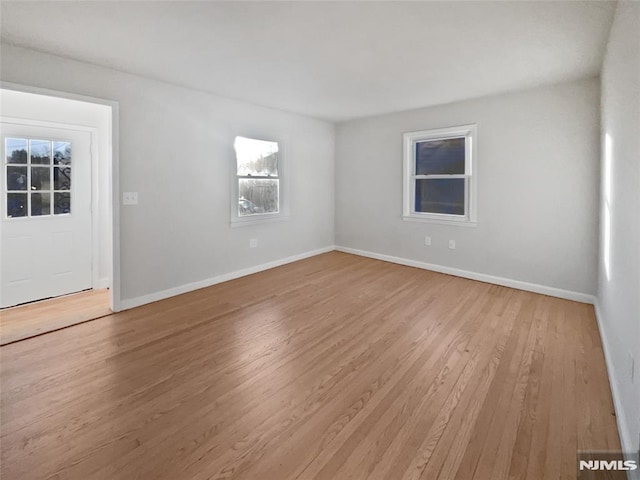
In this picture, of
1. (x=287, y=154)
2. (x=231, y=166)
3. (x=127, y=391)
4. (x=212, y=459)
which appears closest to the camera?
(x=212, y=459)

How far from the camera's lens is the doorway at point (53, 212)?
3.48 metres

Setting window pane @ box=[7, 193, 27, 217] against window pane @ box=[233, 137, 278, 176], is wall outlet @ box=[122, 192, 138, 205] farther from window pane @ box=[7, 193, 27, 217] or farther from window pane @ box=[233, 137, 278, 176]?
window pane @ box=[233, 137, 278, 176]

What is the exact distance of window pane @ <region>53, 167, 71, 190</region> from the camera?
3.88 m

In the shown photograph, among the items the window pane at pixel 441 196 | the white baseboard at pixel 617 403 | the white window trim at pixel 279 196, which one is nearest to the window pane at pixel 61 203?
the white window trim at pixel 279 196

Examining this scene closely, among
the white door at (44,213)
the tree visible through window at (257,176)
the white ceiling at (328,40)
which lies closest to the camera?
the white ceiling at (328,40)

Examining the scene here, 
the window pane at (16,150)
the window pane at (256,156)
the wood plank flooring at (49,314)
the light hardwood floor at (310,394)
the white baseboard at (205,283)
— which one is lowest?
the light hardwood floor at (310,394)

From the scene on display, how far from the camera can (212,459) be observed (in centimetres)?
155

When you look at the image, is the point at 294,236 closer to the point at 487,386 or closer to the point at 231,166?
the point at 231,166

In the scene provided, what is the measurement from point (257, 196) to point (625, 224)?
4208 millimetres

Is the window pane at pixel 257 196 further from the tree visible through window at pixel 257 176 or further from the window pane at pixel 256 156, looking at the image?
the window pane at pixel 256 156

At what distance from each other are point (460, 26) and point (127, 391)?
3.50 m

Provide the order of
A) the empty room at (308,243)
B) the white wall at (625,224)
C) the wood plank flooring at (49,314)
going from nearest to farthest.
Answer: the white wall at (625,224) < the empty room at (308,243) < the wood plank flooring at (49,314)

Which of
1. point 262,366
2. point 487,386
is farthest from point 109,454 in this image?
point 487,386

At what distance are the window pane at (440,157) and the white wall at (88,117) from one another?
4.27m
